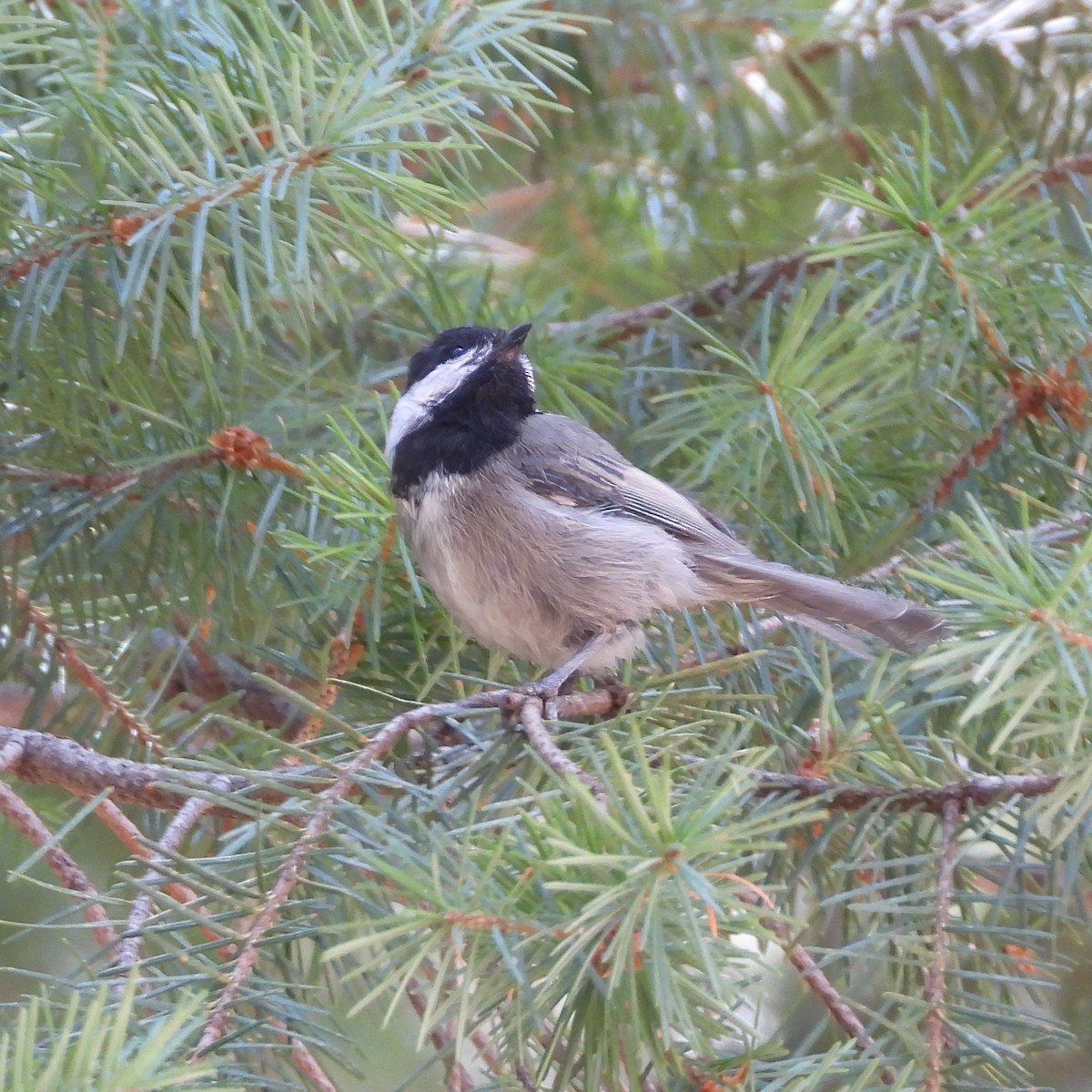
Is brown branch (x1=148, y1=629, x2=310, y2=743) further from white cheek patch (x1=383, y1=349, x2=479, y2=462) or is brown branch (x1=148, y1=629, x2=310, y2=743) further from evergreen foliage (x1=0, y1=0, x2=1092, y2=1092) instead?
white cheek patch (x1=383, y1=349, x2=479, y2=462)

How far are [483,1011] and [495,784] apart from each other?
316 millimetres

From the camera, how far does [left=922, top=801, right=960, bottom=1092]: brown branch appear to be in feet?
3.13

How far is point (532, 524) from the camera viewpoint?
1.81m

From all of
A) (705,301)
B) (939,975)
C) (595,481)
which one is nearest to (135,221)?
(595,481)

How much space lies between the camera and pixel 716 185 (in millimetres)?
2502

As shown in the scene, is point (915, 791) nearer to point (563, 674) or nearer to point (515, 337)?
point (563, 674)

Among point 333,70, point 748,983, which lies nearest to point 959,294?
point 333,70

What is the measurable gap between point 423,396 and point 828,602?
73cm

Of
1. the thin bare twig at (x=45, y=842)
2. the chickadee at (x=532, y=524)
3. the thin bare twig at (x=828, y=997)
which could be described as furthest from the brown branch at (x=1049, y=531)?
the thin bare twig at (x=45, y=842)

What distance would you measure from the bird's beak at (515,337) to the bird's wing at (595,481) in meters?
0.14

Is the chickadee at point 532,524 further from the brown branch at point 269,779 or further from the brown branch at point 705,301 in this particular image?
the brown branch at point 269,779

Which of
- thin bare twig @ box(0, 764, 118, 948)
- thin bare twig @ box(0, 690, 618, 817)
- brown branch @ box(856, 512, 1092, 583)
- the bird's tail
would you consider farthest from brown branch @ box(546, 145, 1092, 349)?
thin bare twig @ box(0, 764, 118, 948)

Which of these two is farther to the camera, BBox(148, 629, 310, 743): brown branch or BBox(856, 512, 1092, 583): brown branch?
BBox(148, 629, 310, 743): brown branch

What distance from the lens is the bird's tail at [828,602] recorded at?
1.36 metres
